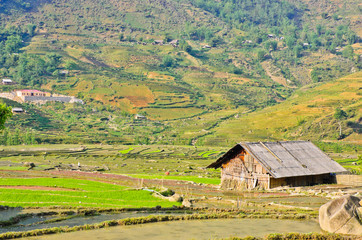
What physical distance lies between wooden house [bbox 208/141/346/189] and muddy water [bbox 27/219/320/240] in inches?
525

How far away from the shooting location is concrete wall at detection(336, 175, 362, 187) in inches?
1841

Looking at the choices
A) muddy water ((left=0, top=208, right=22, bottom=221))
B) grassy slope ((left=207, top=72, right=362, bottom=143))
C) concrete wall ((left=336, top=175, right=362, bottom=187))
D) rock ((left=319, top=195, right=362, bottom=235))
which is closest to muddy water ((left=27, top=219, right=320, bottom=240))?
rock ((left=319, top=195, right=362, bottom=235))

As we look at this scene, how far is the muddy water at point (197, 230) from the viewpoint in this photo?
25.8 m

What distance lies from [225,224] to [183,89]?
156 meters

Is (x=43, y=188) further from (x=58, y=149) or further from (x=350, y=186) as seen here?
(x=58, y=149)

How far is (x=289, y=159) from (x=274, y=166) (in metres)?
2.65

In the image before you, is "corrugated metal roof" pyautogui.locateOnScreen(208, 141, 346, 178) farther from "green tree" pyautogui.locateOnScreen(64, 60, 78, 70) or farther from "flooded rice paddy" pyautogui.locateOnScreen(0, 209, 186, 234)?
"green tree" pyautogui.locateOnScreen(64, 60, 78, 70)

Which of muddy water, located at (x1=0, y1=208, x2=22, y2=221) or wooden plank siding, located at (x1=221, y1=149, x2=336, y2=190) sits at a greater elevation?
wooden plank siding, located at (x1=221, y1=149, x2=336, y2=190)

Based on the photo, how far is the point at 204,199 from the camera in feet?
133

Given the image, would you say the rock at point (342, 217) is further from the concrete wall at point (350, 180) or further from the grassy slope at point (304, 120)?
the grassy slope at point (304, 120)

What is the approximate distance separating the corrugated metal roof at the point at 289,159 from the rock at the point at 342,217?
15.5m

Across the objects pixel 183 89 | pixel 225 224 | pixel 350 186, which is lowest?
pixel 225 224

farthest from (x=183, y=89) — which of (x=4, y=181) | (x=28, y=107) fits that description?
(x=4, y=181)

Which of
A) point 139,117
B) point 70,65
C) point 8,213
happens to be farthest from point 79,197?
point 70,65
